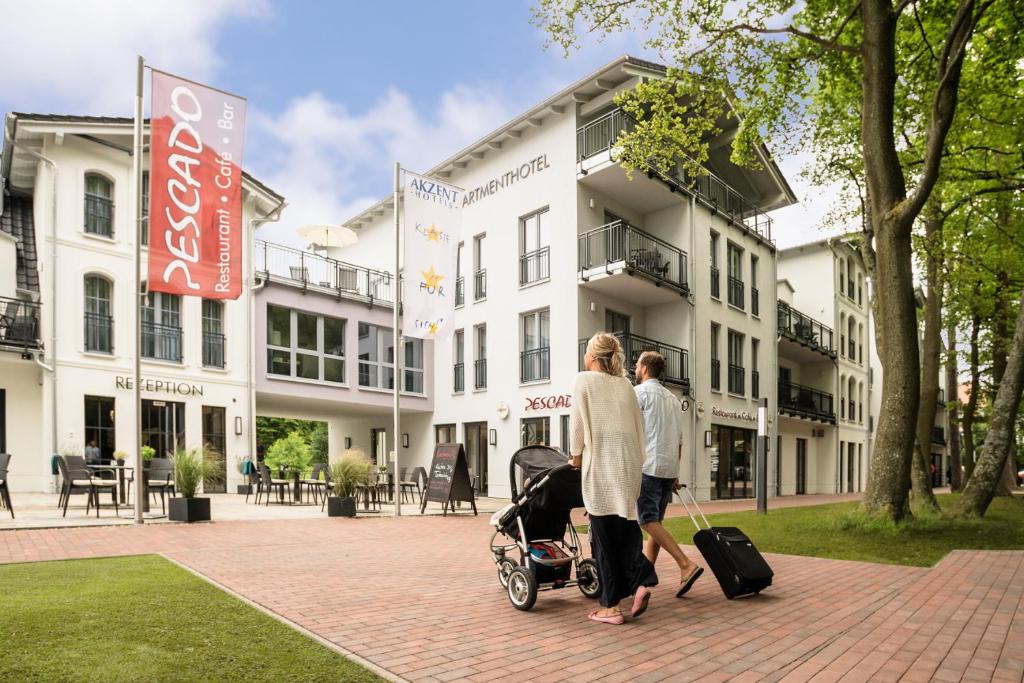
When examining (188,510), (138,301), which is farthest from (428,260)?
(188,510)

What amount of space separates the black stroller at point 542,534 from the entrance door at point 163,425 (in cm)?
1579

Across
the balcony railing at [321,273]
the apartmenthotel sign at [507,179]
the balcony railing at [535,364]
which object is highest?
the apartmenthotel sign at [507,179]

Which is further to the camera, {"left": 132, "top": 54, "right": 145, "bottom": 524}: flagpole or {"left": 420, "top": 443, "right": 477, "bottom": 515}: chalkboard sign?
{"left": 420, "top": 443, "right": 477, "bottom": 515}: chalkboard sign

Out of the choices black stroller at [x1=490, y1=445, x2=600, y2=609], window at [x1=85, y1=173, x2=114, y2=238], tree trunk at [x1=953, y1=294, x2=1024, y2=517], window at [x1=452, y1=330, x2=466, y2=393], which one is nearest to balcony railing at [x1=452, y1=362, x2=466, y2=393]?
window at [x1=452, y1=330, x2=466, y2=393]

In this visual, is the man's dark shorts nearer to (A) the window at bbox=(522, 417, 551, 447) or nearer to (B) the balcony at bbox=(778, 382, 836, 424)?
(A) the window at bbox=(522, 417, 551, 447)

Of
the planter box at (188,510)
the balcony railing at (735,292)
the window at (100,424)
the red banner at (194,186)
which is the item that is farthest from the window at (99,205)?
the balcony railing at (735,292)

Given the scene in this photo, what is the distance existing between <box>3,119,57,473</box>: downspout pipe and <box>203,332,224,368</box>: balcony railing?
3.79 meters

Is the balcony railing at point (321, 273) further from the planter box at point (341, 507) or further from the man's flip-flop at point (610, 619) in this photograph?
the man's flip-flop at point (610, 619)

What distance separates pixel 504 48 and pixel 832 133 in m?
8.37

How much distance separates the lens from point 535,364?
20.8 m

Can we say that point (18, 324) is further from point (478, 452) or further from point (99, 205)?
point (478, 452)

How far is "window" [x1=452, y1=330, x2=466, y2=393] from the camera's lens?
23.7 meters

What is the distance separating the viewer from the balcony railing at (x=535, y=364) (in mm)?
20453

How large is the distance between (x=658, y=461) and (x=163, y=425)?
56.0 feet
